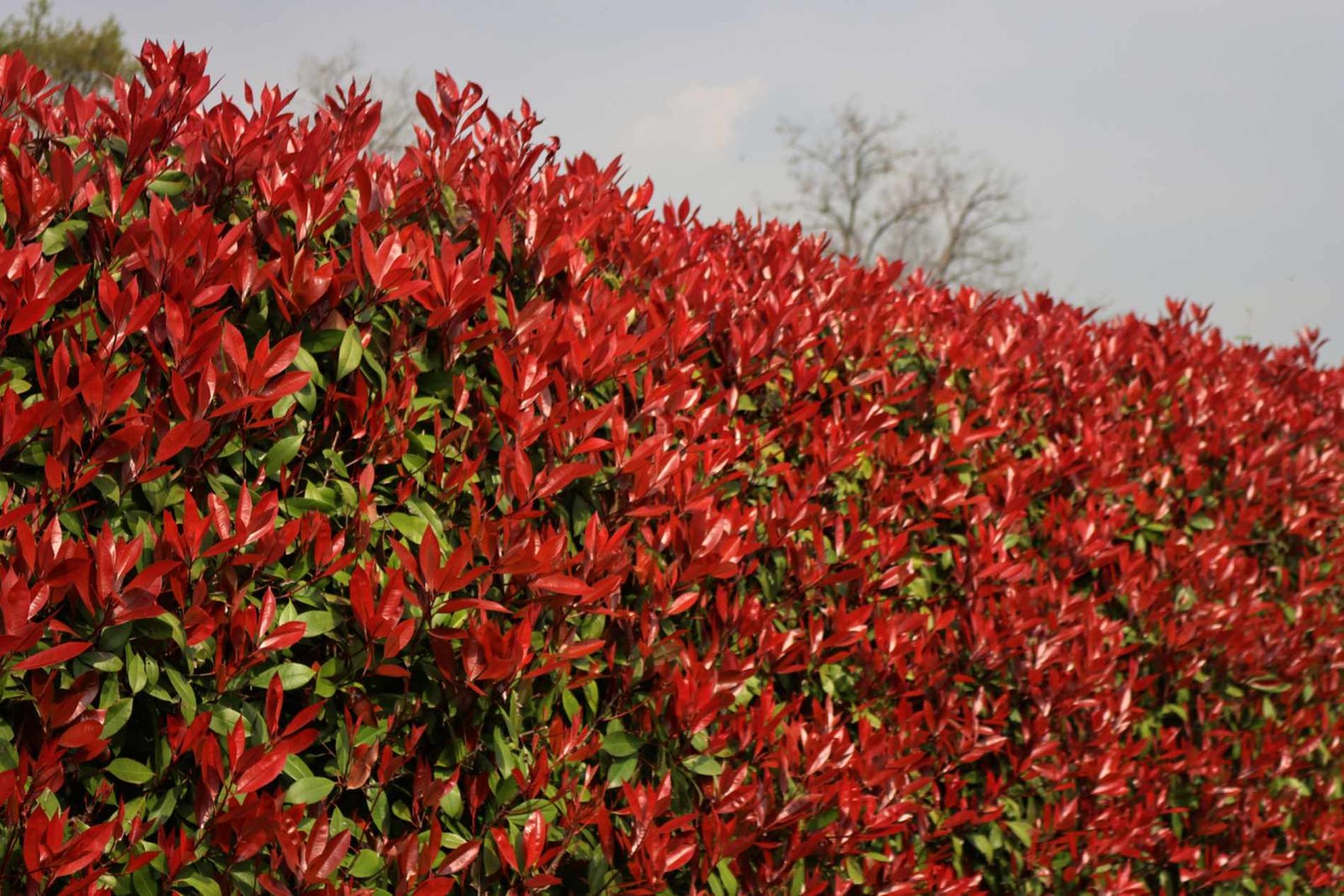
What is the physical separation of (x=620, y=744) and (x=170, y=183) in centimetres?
156

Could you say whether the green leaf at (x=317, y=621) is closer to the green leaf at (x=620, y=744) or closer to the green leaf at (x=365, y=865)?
the green leaf at (x=365, y=865)

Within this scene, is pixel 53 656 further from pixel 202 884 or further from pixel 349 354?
pixel 349 354

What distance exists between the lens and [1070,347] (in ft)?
16.0

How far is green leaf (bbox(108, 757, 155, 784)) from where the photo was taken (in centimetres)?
Result: 205

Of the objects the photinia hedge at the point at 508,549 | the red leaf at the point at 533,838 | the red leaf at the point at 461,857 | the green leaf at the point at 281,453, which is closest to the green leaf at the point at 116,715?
the photinia hedge at the point at 508,549

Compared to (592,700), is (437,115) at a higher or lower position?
higher

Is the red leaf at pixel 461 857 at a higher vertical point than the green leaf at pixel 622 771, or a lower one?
lower

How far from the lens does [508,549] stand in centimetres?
238

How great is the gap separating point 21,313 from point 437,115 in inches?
52.0

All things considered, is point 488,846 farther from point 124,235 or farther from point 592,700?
point 124,235

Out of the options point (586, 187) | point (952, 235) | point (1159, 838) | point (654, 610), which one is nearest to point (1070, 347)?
point (1159, 838)

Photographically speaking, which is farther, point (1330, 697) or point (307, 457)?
point (1330, 697)

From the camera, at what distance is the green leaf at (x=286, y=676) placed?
2.17m

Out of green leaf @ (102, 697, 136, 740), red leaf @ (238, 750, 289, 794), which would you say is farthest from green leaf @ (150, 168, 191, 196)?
red leaf @ (238, 750, 289, 794)
